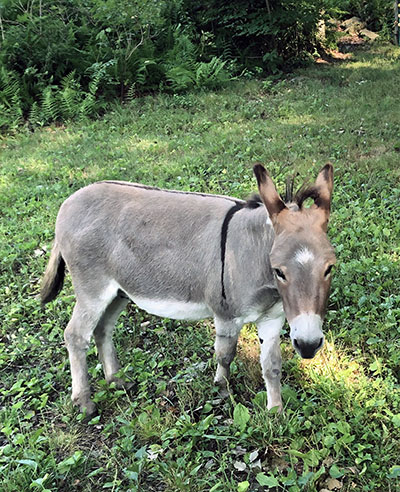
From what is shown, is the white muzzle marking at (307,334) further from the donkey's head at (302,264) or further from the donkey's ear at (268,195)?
the donkey's ear at (268,195)

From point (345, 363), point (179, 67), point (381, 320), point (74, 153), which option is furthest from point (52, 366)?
point (179, 67)

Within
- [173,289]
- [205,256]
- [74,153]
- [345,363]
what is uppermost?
[205,256]

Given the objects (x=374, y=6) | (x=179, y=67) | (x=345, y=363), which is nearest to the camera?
(x=345, y=363)

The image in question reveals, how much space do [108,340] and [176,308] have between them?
788 millimetres

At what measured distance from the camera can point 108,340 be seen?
3.69 metres

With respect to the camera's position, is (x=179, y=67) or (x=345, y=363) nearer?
(x=345, y=363)

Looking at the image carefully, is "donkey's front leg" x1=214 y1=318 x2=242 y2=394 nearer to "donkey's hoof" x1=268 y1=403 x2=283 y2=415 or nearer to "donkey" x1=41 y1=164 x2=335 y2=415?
"donkey" x1=41 y1=164 x2=335 y2=415

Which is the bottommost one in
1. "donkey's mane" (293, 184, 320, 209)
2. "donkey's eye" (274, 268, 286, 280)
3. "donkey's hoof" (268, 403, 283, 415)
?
"donkey's hoof" (268, 403, 283, 415)

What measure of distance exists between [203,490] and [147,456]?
45 centimetres

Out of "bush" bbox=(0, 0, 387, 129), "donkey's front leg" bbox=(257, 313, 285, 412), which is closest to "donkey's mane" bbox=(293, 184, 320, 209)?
"donkey's front leg" bbox=(257, 313, 285, 412)

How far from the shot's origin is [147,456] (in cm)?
298

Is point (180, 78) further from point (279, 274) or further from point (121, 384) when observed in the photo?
point (279, 274)

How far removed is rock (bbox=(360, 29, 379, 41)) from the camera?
14320 millimetres

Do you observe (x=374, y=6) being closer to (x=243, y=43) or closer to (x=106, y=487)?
(x=243, y=43)
